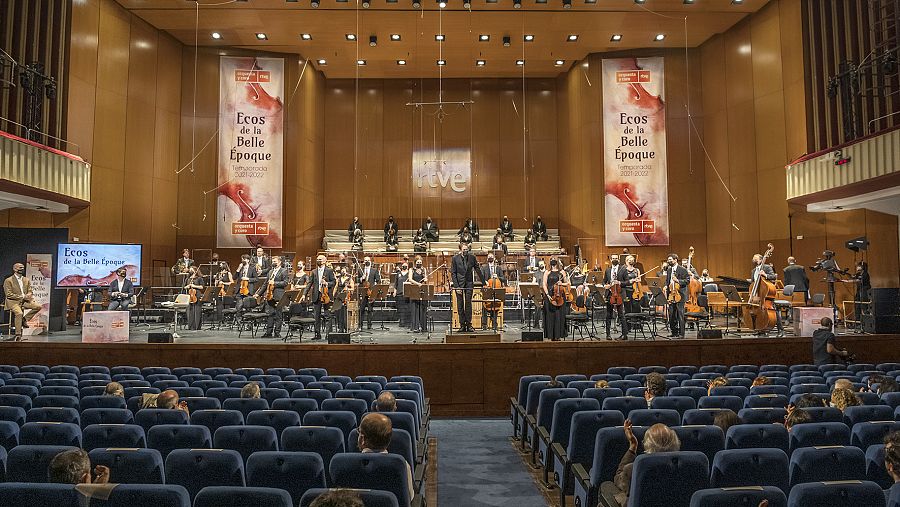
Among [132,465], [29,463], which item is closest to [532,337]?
[132,465]

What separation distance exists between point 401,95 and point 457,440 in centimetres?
1799

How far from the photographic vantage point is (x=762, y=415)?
4324 mm

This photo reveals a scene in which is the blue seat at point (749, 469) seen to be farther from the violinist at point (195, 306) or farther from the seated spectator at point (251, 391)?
the violinist at point (195, 306)

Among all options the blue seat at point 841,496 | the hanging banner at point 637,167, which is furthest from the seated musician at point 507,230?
the blue seat at point 841,496

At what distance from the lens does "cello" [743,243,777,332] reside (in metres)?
11.4

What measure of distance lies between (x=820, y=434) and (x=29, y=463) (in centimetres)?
470

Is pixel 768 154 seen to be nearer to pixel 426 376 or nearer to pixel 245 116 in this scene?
pixel 426 376

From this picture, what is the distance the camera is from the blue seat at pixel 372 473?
3.03 m

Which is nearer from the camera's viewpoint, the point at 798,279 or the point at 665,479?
the point at 665,479

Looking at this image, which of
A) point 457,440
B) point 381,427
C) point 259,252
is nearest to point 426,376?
point 457,440

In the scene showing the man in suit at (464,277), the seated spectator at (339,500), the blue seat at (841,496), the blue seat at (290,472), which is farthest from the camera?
the man in suit at (464,277)

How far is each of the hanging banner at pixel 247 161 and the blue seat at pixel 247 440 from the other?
611 inches

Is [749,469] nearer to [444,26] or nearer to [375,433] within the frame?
[375,433]

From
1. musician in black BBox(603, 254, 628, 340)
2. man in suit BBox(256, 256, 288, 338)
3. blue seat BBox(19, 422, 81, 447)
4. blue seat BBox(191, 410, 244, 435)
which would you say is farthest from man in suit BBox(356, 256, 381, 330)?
blue seat BBox(19, 422, 81, 447)
